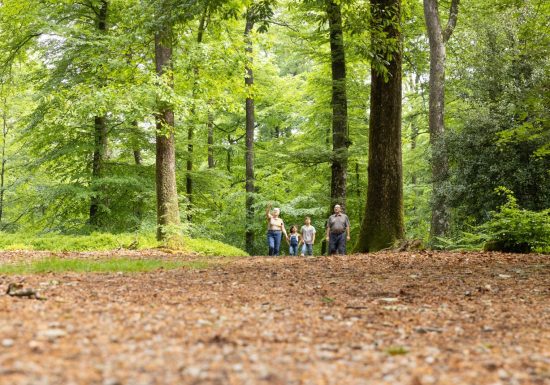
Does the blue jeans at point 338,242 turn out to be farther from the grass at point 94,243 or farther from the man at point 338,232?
the grass at point 94,243

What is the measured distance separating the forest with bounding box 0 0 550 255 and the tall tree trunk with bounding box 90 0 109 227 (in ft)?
0.17

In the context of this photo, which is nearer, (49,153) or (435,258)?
(435,258)

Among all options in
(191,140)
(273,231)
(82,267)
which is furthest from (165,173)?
(191,140)

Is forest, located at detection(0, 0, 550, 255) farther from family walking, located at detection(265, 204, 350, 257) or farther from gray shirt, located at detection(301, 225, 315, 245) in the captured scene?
gray shirt, located at detection(301, 225, 315, 245)

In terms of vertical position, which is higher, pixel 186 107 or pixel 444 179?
pixel 186 107

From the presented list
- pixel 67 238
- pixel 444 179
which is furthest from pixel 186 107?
pixel 444 179

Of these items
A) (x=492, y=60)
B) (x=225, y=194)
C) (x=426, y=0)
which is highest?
(x=426, y=0)

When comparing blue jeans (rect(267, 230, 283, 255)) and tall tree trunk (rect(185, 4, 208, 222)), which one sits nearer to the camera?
tall tree trunk (rect(185, 4, 208, 222))

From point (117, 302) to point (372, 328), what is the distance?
231cm

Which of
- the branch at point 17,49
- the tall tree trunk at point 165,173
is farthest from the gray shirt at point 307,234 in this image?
the branch at point 17,49

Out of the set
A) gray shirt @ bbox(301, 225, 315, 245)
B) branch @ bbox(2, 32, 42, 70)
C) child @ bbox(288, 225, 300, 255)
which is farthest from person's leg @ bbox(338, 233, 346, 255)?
branch @ bbox(2, 32, 42, 70)

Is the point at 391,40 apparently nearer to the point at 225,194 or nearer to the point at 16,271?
the point at 16,271

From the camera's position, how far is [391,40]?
9258 mm

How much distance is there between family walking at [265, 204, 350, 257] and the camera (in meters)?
12.9
